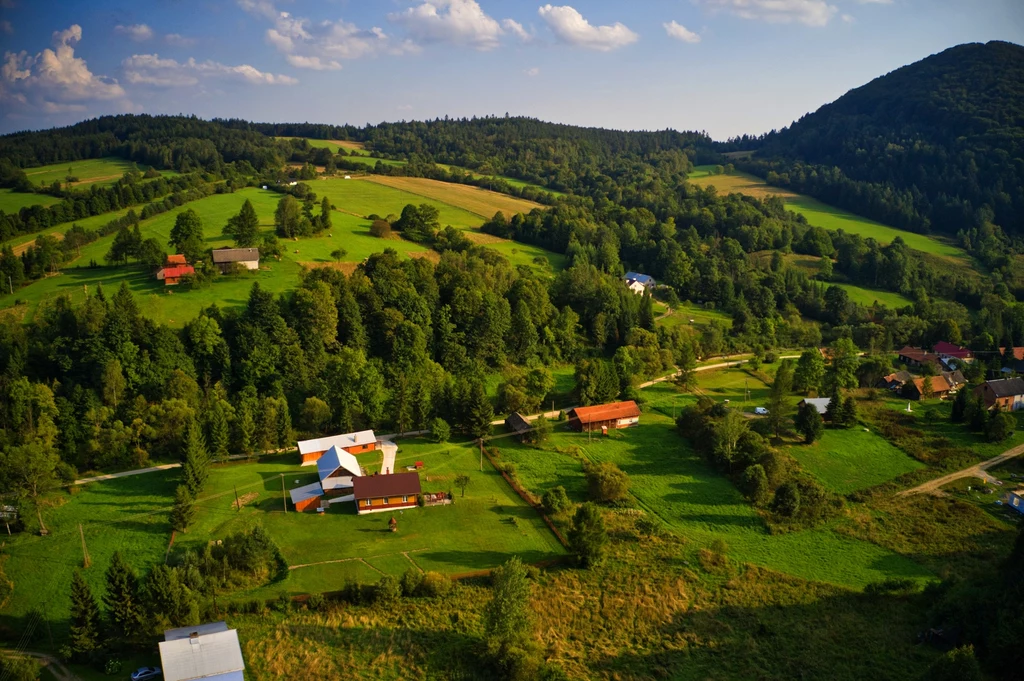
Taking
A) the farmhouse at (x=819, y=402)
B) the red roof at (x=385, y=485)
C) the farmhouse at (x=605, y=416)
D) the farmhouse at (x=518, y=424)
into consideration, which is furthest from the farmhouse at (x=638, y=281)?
the red roof at (x=385, y=485)

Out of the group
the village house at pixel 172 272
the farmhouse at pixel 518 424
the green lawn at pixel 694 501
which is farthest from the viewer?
the village house at pixel 172 272

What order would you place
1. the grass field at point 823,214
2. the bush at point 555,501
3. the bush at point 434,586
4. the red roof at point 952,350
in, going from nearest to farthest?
the bush at point 434,586 → the bush at point 555,501 → the red roof at point 952,350 → the grass field at point 823,214

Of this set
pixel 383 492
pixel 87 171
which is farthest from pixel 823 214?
pixel 87 171

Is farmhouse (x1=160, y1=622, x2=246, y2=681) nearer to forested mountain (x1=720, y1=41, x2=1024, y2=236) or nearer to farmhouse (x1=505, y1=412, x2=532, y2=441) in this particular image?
farmhouse (x1=505, y1=412, x2=532, y2=441)

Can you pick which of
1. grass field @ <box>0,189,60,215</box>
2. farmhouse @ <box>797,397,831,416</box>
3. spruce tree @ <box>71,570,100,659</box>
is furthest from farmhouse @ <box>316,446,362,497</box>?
grass field @ <box>0,189,60,215</box>

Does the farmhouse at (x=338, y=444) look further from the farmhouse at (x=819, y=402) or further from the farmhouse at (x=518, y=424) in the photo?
the farmhouse at (x=819, y=402)

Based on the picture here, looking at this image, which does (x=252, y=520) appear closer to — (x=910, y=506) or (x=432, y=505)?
(x=432, y=505)
